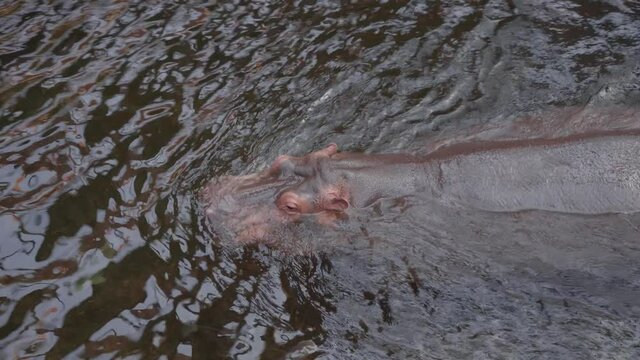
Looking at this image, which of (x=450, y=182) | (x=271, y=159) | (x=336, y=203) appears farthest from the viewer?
(x=271, y=159)

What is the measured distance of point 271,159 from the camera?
676cm

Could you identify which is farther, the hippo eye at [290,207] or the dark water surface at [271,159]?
the hippo eye at [290,207]

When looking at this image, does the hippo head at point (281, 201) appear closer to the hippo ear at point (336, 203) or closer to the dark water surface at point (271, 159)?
the hippo ear at point (336, 203)

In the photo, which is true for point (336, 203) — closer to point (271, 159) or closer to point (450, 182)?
point (450, 182)

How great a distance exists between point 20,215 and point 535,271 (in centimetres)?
425

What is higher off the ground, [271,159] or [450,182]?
[450,182]

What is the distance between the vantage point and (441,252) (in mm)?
5609

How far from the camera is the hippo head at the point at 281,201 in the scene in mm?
5688

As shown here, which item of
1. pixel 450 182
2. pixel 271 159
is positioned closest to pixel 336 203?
pixel 450 182

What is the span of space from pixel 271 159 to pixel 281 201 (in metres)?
1.11

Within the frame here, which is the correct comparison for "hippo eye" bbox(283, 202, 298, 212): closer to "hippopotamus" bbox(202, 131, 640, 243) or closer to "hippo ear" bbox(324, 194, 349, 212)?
"hippopotamus" bbox(202, 131, 640, 243)

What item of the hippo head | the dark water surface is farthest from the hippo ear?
the dark water surface

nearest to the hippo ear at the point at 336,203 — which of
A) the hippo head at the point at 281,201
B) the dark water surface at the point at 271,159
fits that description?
the hippo head at the point at 281,201

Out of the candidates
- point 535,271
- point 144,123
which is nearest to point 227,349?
point 535,271
